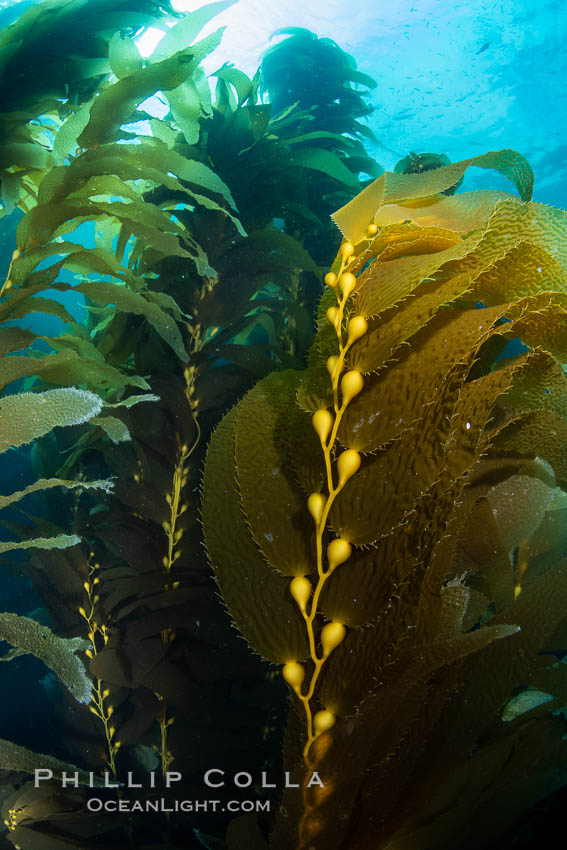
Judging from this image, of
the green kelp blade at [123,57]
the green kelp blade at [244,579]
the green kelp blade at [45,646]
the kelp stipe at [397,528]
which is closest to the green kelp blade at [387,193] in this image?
the kelp stipe at [397,528]

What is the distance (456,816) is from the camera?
1.64 ft

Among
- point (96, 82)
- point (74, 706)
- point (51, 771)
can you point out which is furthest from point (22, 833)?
point (96, 82)

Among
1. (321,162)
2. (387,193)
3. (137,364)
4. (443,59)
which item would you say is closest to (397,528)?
(387,193)

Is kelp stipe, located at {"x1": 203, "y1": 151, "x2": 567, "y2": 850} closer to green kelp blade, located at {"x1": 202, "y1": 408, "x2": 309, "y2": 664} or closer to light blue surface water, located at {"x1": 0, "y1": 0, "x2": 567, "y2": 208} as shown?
green kelp blade, located at {"x1": 202, "y1": 408, "x2": 309, "y2": 664}

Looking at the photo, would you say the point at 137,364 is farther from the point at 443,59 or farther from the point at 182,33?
the point at 443,59

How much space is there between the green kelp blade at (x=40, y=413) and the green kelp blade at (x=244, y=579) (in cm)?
17

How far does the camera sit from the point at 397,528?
18.2 inches

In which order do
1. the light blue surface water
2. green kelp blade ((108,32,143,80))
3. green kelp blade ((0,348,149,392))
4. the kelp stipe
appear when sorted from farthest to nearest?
1. the light blue surface water
2. green kelp blade ((108,32,143,80))
3. green kelp blade ((0,348,149,392))
4. the kelp stipe

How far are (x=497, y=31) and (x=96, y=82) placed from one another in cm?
970

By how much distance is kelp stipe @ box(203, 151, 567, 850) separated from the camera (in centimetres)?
46

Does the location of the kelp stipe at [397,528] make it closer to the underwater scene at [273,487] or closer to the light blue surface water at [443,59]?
the underwater scene at [273,487]

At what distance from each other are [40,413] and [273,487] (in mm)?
301

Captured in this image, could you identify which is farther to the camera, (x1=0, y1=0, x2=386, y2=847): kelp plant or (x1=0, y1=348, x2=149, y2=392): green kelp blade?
(x1=0, y1=0, x2=386, y2=847): kelp plant

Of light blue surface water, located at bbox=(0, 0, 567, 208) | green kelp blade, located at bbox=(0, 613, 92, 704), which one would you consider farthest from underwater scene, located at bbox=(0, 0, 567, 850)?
light blue surface water, located at bbox=(0, 0, 567, 208)
